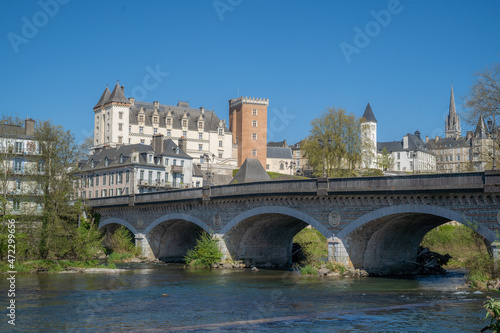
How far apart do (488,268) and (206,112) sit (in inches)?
3631

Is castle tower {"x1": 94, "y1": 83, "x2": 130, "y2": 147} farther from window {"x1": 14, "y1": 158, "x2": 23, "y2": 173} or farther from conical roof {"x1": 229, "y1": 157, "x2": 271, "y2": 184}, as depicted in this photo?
window {"x1": 14, "y1": 158, "x2": 23, "y2": 173}

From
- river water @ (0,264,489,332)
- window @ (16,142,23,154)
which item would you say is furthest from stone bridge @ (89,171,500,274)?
window @ (16,142,23,154)

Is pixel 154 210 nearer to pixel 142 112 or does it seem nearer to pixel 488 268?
pixel 488 268

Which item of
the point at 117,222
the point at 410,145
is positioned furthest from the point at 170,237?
the point at 410,145

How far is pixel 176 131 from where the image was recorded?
11019 cm

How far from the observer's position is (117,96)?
10756 centimetres

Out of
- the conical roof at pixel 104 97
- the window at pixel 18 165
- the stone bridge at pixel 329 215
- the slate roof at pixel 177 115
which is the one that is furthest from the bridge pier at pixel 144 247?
the conical roof at pixel 104 97

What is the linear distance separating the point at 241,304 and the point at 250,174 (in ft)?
117

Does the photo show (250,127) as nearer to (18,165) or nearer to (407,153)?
(407,153)

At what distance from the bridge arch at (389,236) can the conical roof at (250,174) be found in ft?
76.2

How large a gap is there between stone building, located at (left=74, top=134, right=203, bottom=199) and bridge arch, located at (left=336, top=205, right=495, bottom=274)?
1477 inches

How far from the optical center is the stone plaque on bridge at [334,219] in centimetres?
3481

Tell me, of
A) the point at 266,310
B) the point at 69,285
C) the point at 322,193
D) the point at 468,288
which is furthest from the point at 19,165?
the point at 468,288

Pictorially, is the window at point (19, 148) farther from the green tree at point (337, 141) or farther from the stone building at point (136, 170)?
the green tree at point (337, 141)
